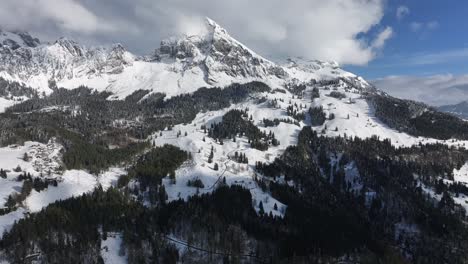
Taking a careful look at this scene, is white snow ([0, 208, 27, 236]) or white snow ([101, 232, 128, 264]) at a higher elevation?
white snow ([0, 208, 27, 236])

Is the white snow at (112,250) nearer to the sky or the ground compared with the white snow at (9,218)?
nearer to the ground

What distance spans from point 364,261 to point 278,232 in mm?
39550

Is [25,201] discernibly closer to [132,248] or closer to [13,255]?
[13,255]

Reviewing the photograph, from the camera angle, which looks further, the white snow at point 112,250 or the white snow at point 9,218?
the white snow at point 9,218

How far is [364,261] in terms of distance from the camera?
173 m

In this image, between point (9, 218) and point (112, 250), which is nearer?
point (112, 250)

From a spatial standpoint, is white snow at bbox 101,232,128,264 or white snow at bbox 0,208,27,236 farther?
white snow at bbox 0,208,27,236

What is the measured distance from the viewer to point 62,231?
6467 inches

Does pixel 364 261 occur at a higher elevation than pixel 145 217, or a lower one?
lower

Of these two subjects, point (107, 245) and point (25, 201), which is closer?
point (107, 245)

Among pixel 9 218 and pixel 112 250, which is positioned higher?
pixel 9 218

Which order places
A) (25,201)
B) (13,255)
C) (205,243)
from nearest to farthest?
(13,255), (205,243), (25,201)

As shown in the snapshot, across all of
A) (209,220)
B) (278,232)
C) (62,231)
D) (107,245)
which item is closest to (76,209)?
(62,231)

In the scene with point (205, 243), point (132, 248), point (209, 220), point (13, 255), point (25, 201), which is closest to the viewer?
point (13, 255)
